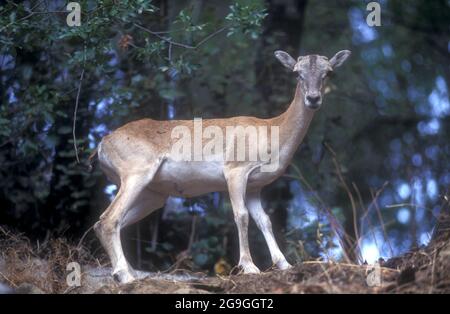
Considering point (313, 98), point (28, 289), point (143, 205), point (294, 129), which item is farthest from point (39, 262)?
point (313, 98)

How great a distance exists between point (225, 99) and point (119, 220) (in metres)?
5.20

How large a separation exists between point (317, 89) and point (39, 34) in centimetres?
377

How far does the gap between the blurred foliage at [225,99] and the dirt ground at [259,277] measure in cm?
110

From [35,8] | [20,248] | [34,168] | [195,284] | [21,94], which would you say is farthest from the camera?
[34,168]

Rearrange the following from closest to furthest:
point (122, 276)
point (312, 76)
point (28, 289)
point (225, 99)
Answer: point (28, 289), point (122, 276), point (312, 76), point (225, 99)

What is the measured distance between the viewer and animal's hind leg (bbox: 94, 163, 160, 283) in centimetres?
913

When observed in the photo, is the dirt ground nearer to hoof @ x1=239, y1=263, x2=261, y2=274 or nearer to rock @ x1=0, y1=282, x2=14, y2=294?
rock @ x1=0, y1=282, x2=14, y2=294

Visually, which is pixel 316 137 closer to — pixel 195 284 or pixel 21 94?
pixel 21 94

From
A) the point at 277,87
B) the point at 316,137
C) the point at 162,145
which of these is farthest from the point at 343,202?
the point at 162,145

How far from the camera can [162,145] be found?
33.1 feet

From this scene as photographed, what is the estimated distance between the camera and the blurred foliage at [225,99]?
415 inches

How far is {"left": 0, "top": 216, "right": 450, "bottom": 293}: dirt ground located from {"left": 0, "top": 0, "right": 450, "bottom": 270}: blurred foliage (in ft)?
3.61

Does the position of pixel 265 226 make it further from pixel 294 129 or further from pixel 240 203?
pixel 294 129

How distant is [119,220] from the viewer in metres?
9.45
